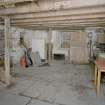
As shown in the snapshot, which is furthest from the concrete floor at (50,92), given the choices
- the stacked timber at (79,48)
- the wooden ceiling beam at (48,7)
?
the stacked timber at (79,48)

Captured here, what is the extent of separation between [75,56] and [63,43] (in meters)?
1.68

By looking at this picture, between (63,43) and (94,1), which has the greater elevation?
(94,1)

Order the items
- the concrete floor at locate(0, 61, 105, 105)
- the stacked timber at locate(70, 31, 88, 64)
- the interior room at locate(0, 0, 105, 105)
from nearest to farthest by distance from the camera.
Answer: the interior room at locate(0, 0, 105, 105), the concrete floor at locate(0, 61, 105, 105), the stacked timber at locate(70, 31, 88, 64)

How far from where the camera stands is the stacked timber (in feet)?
24.9

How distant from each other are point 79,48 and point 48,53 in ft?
6.05

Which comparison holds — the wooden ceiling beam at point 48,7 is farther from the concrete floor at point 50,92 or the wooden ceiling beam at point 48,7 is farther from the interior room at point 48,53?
the concrete floor at point 50,92

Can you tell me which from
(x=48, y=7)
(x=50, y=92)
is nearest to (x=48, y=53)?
(x=50, y=92)

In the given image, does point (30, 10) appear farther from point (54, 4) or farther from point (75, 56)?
point (75, 56)

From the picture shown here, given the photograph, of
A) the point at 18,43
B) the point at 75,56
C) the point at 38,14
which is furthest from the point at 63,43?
the point at 38,14

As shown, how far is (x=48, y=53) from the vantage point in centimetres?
778

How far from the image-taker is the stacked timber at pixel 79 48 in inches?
299

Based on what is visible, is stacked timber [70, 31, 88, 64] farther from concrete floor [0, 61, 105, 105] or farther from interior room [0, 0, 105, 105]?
concrete floor [0, 61, 105, 105]

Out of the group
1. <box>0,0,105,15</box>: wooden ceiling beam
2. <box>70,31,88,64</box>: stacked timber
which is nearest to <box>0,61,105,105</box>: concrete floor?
<box>0,0,105,15</box>: wooden ceiling beam

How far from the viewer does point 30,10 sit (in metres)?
3.03
